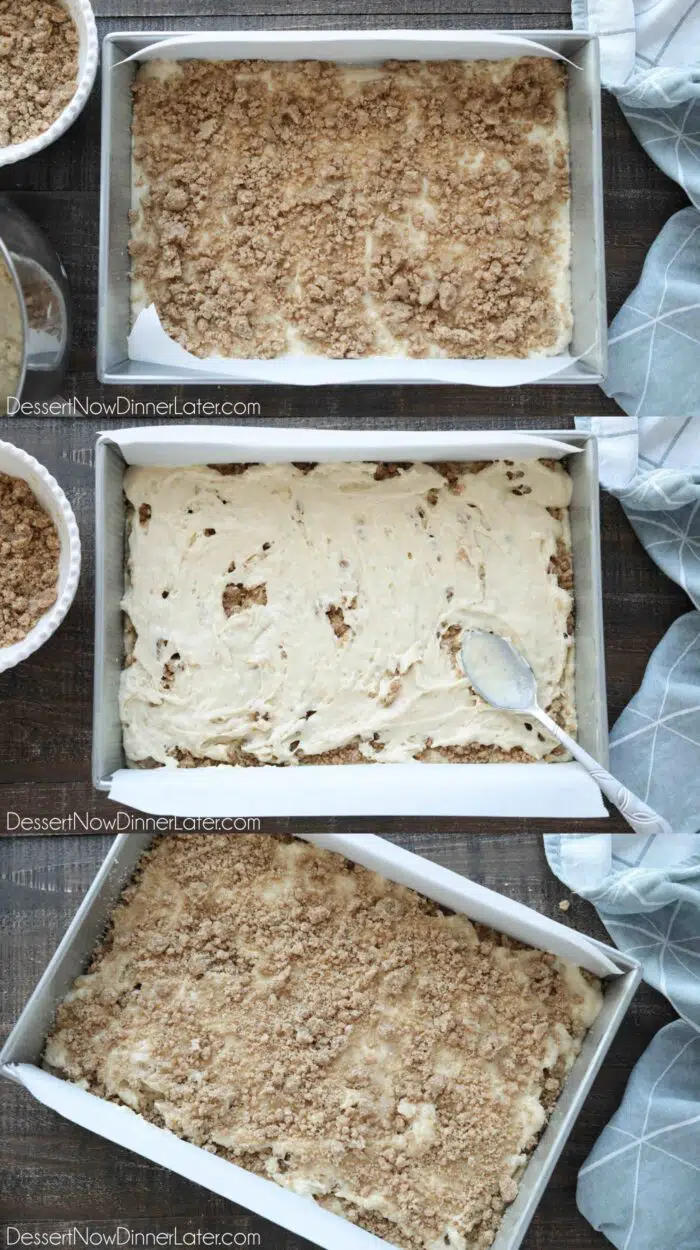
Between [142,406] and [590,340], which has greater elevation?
[590,340]

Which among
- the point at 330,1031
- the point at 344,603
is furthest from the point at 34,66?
the point at 330,1031

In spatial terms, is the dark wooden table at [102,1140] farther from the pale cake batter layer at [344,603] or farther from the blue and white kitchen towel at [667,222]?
the blue and white kitchen towel at [667,222]

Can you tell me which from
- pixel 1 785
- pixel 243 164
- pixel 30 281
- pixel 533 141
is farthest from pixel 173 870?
pixel 533 141

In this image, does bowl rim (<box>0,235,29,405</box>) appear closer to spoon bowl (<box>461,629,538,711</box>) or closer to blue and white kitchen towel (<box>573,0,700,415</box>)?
spoon bowl (<box>461,629,538,711</box>)

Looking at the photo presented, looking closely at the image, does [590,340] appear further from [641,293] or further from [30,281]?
[30,281]

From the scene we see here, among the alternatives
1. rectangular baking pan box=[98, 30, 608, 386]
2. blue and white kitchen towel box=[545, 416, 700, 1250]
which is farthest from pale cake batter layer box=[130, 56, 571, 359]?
blue and white kitchen towel box=[545, 416, 700, 1250]

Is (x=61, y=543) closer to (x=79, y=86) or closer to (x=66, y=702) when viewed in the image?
(x=66, y=702)
